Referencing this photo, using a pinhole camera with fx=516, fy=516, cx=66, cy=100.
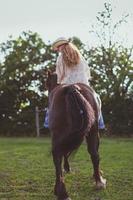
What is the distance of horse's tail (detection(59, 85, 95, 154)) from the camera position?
525 cm

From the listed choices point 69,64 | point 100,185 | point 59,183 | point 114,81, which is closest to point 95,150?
point 100,185

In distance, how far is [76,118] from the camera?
5258 millimetres

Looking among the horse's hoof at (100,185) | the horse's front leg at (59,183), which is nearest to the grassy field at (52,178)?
the horse's hoof at (100,185)

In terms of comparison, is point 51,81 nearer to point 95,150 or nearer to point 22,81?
point 95,150

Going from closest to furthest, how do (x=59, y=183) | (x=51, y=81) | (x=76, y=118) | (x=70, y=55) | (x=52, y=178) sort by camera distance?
(x=76, y=118), (x=59, y=183), (x=70, y=55), (x=51, y=81), (x=52, y=178)

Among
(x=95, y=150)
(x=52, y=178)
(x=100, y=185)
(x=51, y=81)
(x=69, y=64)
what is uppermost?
(x=69, y=64)

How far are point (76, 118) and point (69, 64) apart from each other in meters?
1.24

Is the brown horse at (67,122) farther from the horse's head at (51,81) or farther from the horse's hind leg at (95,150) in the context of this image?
the horse's head at (51,81)

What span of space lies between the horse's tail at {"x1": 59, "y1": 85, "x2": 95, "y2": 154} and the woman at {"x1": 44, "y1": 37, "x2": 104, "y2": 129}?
0.93 m

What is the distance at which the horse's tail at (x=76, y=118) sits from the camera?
5.25 meters

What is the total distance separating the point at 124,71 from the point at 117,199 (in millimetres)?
14462

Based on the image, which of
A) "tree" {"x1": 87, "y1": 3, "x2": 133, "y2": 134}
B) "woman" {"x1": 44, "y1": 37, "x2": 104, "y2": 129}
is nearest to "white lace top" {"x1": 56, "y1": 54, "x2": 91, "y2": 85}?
"woman" {"x1": 44, "y1": 37, "x2": 104, "y2": 129}

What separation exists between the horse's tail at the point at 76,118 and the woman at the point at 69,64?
93cm

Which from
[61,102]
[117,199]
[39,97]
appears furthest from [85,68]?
[39,97]
